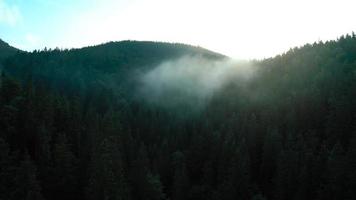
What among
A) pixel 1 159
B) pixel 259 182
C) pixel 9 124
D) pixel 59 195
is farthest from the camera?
pixel 259 182

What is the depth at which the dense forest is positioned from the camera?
64500 millimetres

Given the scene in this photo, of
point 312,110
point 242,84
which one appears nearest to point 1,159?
point 312,110

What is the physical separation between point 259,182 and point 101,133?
45366mm

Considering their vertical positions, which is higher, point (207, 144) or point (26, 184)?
point (207, 144)

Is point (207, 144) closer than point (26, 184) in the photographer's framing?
No

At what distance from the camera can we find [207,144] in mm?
113000

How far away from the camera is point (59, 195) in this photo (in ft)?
214

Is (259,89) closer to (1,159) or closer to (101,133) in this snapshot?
(101,133)

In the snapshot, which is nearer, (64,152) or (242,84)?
(64,152)

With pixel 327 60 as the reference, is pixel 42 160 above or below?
below

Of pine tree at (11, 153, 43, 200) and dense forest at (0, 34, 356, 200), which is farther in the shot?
dense forest at (0, 34, 356, 200)

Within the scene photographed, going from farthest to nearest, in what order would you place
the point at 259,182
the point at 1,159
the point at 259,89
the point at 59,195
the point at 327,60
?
the point at 259,89
the point at 327,60
the point at 259,182
the point at 59,195
the point at 1,159

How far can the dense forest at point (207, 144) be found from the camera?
6450 centimetres

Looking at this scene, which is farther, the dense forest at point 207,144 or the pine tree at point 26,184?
the dense forest at point 207,144
